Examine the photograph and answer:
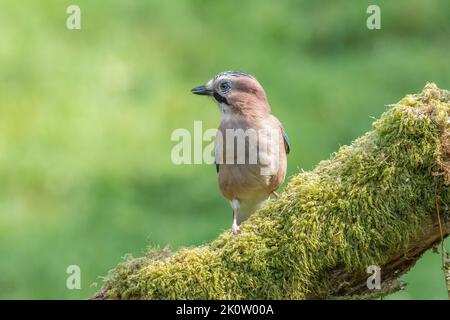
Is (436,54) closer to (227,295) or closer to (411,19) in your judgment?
(411,19)

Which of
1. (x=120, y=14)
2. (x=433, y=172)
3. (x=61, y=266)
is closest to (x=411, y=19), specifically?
(x=120, y=14)

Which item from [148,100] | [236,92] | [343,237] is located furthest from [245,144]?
[148,100]

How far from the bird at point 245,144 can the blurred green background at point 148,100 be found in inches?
85.0

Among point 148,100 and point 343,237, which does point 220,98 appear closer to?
point 343,237

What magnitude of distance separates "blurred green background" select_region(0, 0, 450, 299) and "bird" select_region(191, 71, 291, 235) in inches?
85.0

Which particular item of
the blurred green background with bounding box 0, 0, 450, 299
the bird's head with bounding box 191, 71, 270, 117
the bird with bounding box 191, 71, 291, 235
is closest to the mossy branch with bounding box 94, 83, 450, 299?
the bird with bounding box 191, 71, 291, 235

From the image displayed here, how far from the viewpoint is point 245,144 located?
224 inches

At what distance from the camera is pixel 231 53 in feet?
33.3

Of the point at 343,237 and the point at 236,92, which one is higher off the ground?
the point at 236,92

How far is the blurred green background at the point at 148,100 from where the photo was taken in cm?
804

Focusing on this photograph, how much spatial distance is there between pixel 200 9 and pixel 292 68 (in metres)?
1.59

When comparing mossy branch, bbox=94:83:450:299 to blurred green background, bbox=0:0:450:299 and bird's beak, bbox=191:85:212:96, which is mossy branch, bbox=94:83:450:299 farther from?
blurred green background, bbox=0:0:450:299

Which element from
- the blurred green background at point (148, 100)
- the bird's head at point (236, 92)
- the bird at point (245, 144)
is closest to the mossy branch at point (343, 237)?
the bird at point (245, 144)

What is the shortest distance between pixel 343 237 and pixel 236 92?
1.95 meters
